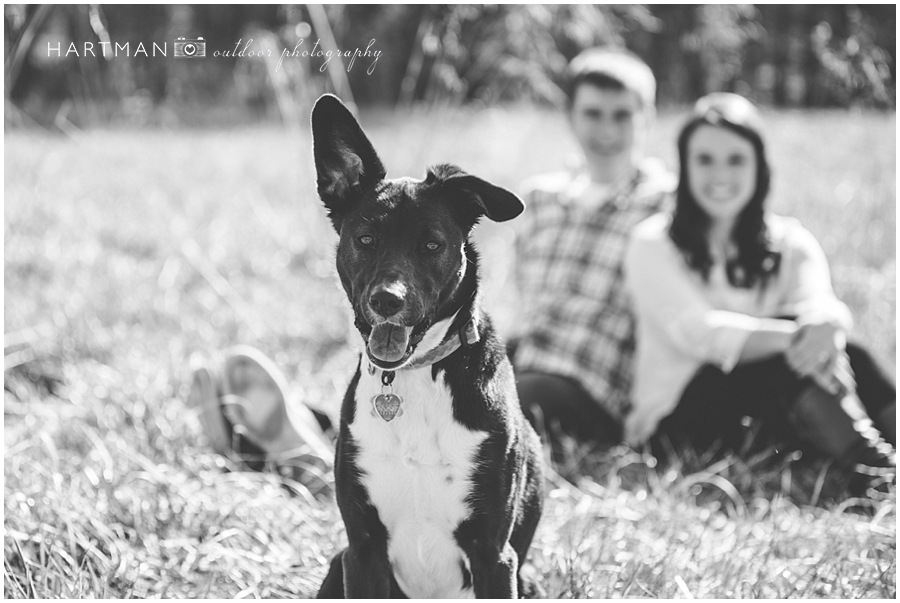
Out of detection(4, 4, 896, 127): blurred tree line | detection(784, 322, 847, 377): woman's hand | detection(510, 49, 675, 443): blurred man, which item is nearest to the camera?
detection(784, 322, 847, 377): woman's hand

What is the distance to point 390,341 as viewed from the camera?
1684 mm

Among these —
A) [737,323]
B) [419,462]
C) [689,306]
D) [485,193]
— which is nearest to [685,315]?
[689,306]

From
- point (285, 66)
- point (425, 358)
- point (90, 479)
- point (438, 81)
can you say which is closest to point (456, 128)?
point (438, 81)

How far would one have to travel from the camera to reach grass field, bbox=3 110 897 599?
242cm

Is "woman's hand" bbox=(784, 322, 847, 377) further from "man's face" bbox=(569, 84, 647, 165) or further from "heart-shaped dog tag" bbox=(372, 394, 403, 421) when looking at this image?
"heart-shaped dog tag" bbox=(372, 394, 403, 421)

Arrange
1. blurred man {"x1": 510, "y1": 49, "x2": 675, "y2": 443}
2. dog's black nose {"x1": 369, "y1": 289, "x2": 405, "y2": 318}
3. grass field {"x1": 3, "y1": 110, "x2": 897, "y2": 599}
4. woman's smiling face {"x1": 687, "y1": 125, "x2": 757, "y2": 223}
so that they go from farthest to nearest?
1. blurred man {"x1": 510, "y1": 49, "x2": 675, "y2": 443}
2. woman's smiling face {"x1": 687, "y1": 125, "x2": 757, "y2": 223}
3. grass field {"x1": 3, "y1": 110, "x2": 897, "y2": 599}
4. dog's black nose {"x1": 369, "y1": 289, "x2": 405, "y2": 318}

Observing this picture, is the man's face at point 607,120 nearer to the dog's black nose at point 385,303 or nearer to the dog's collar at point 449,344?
the dog's collar at point 449,344

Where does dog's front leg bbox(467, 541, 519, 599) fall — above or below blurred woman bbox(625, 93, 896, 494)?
below

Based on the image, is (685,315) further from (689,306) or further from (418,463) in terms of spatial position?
(418,463)

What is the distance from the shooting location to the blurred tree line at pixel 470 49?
3867 mm

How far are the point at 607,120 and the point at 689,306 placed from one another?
0.97 meters

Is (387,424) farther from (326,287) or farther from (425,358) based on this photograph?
(326,287)

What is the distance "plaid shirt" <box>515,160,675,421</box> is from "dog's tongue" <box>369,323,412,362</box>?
6.15 feet

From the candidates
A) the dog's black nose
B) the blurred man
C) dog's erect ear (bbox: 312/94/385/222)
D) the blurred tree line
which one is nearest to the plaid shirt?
the blurred man
